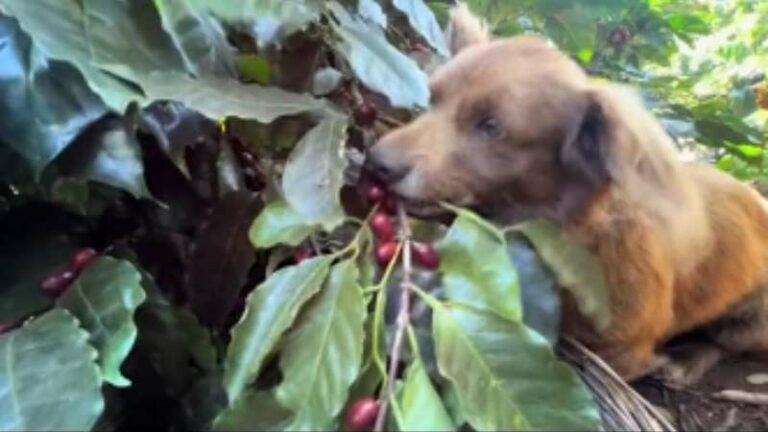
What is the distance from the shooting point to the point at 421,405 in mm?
691

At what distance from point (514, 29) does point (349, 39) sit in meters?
0.80

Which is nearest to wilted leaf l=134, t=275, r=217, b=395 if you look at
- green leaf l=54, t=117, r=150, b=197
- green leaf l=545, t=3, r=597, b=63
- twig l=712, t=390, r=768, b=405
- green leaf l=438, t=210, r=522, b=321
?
green leaf l=54, t=117, r=150, b=197

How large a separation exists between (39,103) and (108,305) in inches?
6.5

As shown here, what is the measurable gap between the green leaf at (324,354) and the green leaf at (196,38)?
243mm

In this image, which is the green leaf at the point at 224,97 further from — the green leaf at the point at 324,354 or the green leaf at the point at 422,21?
the green leaf at the point at 422,21

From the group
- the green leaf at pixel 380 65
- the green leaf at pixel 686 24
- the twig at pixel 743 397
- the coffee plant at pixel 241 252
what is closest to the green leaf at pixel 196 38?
the coffee plant at pixel 241 252

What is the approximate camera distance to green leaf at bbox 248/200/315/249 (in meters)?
0.82

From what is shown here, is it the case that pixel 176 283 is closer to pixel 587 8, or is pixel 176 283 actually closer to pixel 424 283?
pixel 424 283

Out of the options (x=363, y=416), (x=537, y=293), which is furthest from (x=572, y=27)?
(x=363, y=416)

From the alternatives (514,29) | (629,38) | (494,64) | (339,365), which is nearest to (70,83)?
(339,365)

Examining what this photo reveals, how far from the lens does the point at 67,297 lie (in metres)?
0.82

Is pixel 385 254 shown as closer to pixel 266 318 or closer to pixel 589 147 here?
pixel 266 318

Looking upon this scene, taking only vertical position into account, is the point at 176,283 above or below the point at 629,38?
above

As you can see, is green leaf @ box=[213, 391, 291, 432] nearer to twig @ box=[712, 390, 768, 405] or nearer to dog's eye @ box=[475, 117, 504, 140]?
dog's eye @ box=[475, 117, 504, 140]
